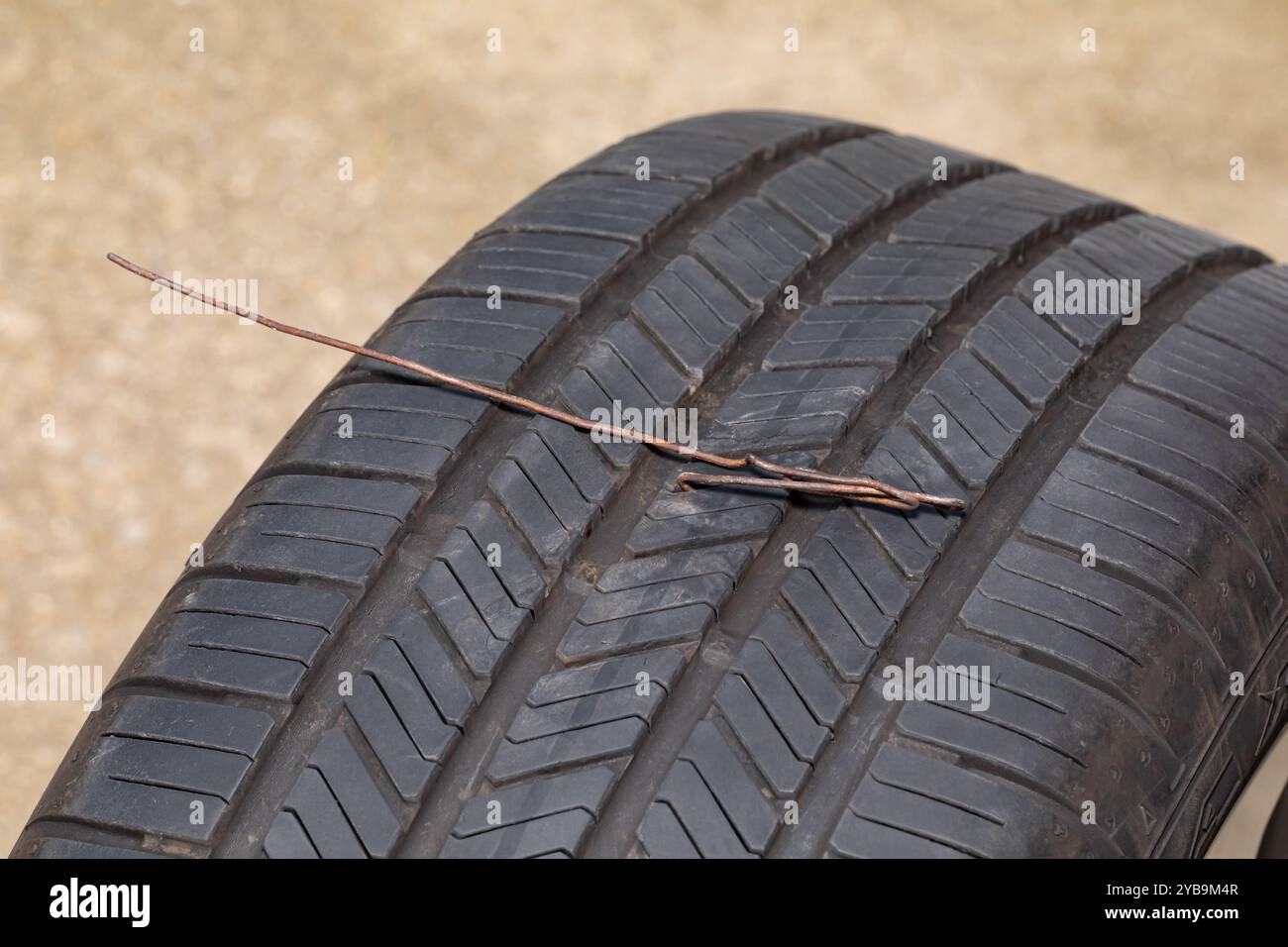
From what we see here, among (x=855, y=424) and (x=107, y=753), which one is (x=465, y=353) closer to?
(x=855, y=424)

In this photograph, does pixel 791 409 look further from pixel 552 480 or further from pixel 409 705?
pixel 409 705

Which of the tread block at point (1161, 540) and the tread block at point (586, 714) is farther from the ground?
the tread block at point (1161, 540)

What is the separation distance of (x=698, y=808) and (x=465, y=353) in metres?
0.89

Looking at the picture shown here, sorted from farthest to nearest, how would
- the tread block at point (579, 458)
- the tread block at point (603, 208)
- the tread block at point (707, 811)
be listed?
1. the tread block at point (603, 208)
2. the tread block at point (579, 458)
3. the tread block at point (707, 811)

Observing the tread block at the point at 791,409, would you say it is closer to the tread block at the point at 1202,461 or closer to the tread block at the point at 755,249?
the tread block at the point at 755,249

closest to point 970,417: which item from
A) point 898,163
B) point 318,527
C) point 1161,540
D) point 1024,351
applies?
point 1024,351

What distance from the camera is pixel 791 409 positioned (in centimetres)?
217

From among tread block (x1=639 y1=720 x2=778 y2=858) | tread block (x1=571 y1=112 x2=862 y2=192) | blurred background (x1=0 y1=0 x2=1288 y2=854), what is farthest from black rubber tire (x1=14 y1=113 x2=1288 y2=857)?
blurred background (x1=0 y1=0 x2=1288 y2=854)

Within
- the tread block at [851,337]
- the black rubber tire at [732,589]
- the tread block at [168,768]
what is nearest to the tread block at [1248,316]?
the black rubber tire at [732,589]

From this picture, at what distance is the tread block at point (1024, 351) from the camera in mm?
2213

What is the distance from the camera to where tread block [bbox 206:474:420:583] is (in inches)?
79.8

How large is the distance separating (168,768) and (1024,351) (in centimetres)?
143

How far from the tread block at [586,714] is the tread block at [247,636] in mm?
314

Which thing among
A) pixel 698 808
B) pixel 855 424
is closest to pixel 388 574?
pixel 698 808
